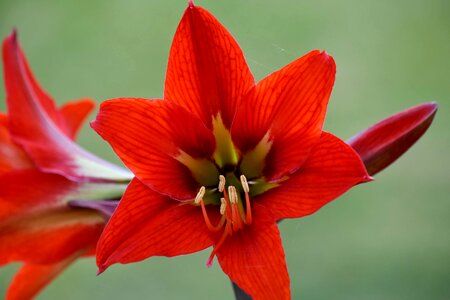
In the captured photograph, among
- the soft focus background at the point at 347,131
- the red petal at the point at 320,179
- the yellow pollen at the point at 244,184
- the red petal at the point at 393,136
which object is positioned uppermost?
the red petal at the point at 393,136

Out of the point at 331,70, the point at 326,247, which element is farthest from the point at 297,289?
the point at 331,70

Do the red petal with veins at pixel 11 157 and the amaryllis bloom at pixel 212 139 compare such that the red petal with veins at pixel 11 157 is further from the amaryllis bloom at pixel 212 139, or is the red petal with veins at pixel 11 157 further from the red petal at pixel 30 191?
the amaryllis bloom at pixel 212 139

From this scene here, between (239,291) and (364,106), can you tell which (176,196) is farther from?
(364,106)

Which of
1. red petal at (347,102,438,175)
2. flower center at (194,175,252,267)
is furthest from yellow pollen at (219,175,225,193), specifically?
red petal at (347,102,438,175)

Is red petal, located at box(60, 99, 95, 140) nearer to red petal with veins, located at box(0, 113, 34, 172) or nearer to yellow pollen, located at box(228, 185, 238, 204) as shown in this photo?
red petal with veins, located at box(0, 113, 34, 172)

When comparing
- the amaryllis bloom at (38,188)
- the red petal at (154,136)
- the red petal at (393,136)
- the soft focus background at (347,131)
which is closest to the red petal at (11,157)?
the amaryllis bloom at (38,188)

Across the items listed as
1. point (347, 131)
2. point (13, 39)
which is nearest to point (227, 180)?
point (13, 39)
